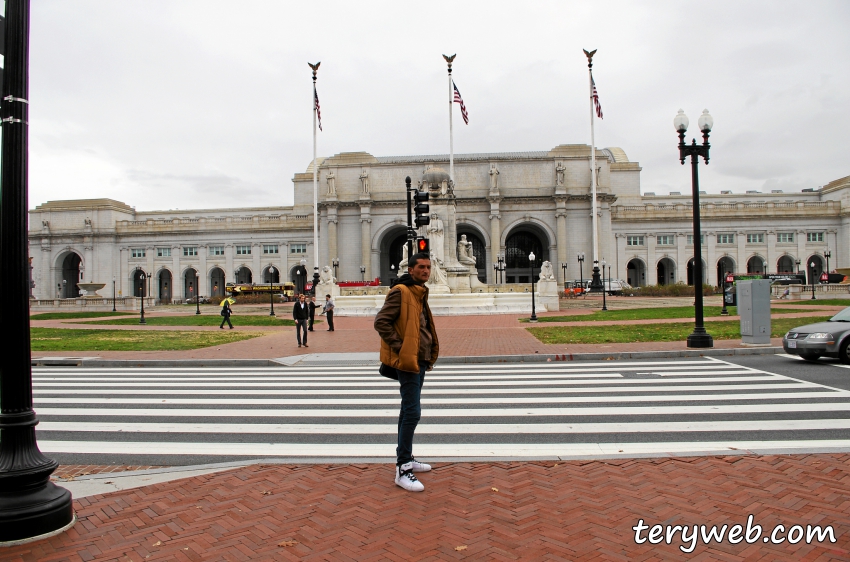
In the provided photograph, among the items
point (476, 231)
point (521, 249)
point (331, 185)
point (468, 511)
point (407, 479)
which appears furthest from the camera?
point (521, 249)

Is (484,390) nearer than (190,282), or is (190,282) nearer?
(484,390)

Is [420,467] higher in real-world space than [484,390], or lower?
higher

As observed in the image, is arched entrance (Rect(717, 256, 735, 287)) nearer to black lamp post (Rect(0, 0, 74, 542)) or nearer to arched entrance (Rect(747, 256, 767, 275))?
arched entrance (Rect(747, 256, 767, 275))

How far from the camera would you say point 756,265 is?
288 feet

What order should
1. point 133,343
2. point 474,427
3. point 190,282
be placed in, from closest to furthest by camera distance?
point 474,427, point 133,343, point 190,282

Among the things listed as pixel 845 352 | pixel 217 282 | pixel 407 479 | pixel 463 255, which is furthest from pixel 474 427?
pixel 217 282

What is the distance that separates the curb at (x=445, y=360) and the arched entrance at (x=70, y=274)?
308 ft

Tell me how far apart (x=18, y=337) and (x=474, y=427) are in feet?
16.5

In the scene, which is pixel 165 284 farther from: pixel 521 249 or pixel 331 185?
pixel 521 249

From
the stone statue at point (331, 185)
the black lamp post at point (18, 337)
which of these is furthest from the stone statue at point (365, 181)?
the black lamp post at point (18, 337)

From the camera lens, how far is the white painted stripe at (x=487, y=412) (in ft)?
26.0

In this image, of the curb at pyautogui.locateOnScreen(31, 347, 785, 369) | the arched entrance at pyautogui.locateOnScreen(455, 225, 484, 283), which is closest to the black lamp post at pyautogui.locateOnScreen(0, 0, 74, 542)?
the curb at pyautogui.locateOnScreen(31, 347, 785, 369)

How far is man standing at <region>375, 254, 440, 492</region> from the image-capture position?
17.1ft

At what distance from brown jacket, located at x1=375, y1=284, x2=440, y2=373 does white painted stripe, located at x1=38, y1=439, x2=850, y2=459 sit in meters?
1.33
